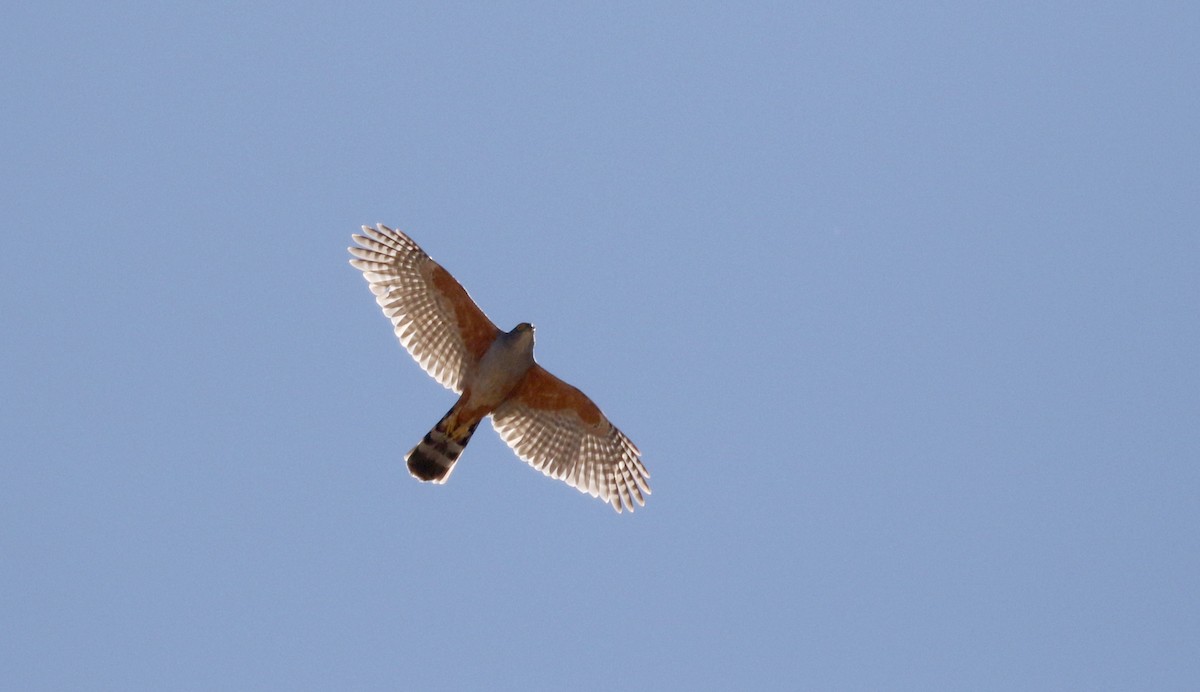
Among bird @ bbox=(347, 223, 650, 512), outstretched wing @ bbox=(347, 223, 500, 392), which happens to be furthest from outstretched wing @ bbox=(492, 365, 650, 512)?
outstretched wing @ bbox=(347, 223, 500, 392)

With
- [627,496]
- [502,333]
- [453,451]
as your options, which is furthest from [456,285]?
[627,496]

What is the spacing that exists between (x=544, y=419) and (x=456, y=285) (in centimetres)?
192

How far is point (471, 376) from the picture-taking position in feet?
50.6

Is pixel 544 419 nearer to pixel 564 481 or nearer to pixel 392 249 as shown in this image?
pixel 564 481

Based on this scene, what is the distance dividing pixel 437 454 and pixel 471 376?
91 cm

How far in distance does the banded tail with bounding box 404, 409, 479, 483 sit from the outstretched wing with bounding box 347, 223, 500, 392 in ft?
1.73

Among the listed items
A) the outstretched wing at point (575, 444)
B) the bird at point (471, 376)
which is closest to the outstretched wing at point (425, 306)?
the bird at point (471, 376)

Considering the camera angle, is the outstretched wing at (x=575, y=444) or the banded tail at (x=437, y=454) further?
the outstretched wing at (x=575, y=444)

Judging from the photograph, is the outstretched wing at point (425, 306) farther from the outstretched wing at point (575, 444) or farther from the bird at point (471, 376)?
the outstretched wing at point (575, 444)

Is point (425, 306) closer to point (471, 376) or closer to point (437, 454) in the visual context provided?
point (471, 376)

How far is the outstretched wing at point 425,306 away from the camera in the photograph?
15.3 m

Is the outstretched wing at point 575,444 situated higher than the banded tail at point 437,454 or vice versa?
the outstretched wing at point 575,444

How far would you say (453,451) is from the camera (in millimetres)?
15258

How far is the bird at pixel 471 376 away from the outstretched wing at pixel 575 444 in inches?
0.4
